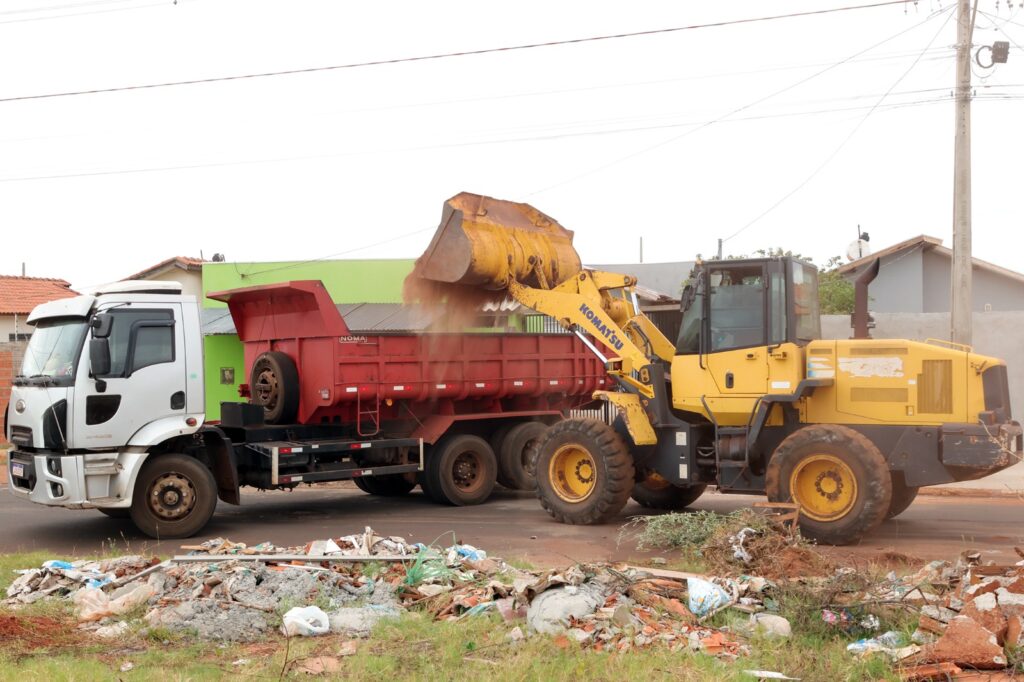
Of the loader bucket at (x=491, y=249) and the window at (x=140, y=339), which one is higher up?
the loader bucket at (x=491, y=249)

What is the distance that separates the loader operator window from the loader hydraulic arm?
110 cm

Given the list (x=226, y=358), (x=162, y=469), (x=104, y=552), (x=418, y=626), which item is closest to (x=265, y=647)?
Answer: (x=418, y=626)

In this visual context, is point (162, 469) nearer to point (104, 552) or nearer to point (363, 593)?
point (104, 552)

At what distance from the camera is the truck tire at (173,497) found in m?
11.6

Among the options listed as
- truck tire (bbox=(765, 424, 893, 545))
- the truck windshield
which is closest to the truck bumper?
the truck windshield

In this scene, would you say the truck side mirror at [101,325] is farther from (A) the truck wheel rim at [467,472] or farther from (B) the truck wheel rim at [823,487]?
(B) the truck wheel rim at [823,487]

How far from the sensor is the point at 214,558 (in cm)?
887

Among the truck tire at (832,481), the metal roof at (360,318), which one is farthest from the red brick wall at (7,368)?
the truck tire at (832,481)

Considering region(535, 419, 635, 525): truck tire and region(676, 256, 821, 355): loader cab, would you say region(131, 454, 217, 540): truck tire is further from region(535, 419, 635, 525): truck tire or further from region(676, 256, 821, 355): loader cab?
region(676, 256, 821, 355): loader cab

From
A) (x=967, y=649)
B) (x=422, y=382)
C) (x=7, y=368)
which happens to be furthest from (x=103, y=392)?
(x=7, y=368)

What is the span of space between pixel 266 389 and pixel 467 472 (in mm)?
3207

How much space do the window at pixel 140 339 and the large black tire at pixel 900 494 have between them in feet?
27.4

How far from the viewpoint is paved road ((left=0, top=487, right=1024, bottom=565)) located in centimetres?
1062

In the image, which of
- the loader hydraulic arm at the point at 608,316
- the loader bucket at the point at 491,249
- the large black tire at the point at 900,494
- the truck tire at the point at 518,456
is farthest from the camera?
the truck tire at the point at 518,456
